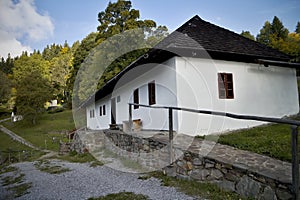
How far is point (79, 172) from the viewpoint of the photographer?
664cm

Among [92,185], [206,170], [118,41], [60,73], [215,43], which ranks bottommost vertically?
[92,185]

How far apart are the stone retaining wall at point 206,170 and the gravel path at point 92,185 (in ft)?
1.81

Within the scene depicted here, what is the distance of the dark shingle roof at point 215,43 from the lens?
748 centimetres

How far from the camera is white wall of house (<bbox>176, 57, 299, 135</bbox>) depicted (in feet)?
23.9

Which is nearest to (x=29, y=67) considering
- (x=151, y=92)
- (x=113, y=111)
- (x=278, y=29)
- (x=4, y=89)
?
(x=4, y=89)

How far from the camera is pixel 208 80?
7648 millimetres

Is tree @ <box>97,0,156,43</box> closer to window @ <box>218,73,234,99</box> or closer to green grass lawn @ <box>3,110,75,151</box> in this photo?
green grass lawn @ <box>3,110,75,151</box>

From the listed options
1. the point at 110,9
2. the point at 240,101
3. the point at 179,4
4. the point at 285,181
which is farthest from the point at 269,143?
the point at 110,9

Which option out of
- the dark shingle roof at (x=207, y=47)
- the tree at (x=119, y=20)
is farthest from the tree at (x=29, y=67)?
the dark shingle roof at (x=207, y=47)

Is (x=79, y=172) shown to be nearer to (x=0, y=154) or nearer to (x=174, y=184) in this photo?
(x=174, y=184)

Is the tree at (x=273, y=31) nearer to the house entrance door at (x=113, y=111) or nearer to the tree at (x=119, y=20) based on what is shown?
the tree at (x=119, y=20)

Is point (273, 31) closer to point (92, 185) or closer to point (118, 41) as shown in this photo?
point (118, 41)

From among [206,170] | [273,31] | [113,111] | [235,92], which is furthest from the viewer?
[273,31]

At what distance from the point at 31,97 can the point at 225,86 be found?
2728 centimetres
